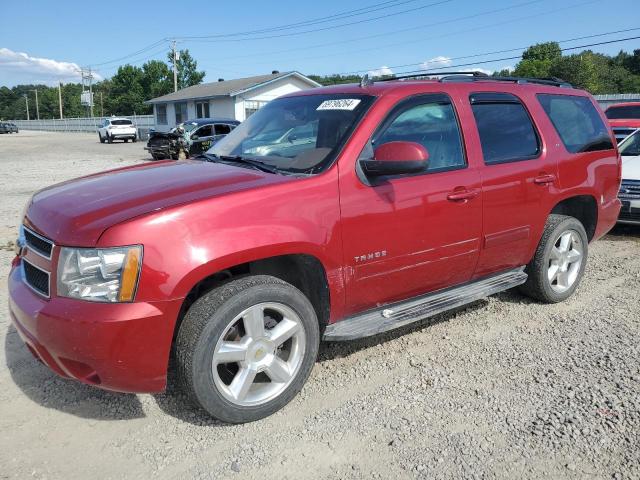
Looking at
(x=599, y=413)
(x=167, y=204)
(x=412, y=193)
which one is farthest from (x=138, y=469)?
(x=599, y=413)

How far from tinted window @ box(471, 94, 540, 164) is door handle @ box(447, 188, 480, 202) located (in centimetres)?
30

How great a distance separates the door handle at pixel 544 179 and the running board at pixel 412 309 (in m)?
0.78

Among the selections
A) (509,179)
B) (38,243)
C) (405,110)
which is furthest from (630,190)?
(38,243)

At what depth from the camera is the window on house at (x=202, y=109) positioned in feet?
132

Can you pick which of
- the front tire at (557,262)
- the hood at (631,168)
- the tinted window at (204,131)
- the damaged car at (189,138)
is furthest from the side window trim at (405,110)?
the tinted window at (204,131)

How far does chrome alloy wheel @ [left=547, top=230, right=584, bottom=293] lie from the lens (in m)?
4.67

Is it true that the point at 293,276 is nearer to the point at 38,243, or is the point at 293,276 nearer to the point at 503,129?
the point at 38,243

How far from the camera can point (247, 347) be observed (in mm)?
2889

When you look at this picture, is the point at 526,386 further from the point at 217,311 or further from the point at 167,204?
the point at 167,204

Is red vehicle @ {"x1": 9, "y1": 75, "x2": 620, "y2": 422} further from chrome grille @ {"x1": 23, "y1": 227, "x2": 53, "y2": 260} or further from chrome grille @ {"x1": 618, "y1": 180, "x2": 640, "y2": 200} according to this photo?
chrome grille @ {"x1": 618, "y1": 180, "x2": 640, "y2": 200}

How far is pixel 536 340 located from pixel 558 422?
3.80ft

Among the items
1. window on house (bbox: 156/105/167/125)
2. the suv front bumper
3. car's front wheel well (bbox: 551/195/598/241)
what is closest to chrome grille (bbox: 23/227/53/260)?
the suv front bumper

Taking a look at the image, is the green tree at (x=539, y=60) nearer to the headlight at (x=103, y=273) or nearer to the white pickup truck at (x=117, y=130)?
the white pickup truck at (x=117, y=130)

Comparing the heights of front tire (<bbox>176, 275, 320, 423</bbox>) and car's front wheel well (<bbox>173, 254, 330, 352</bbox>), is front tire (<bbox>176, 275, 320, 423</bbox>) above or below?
below
